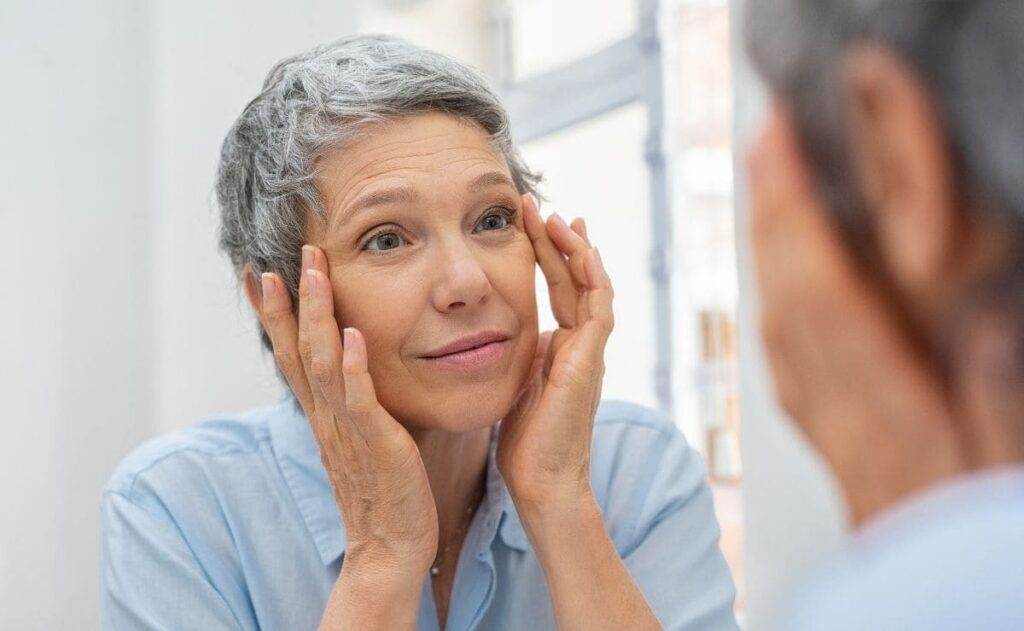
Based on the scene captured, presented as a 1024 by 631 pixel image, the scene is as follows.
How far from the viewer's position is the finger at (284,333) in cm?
113

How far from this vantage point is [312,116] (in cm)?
114

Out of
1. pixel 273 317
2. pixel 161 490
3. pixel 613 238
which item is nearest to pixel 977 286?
pixel 273 317

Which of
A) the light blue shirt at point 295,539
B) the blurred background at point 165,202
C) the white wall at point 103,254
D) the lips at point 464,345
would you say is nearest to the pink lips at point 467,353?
the lips at point 464,345

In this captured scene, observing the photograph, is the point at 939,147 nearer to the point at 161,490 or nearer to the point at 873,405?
the point at 873,405

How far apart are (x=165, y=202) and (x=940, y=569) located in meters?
2.14

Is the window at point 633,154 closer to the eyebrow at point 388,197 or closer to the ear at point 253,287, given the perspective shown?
the eyebrow at point 388,197

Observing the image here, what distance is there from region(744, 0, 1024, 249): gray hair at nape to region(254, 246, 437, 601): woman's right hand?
2.39 feet

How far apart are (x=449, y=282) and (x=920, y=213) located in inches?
29.5

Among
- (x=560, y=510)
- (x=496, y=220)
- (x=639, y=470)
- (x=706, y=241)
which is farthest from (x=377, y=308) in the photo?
(x=706, y=241)

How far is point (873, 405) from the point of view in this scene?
389mm

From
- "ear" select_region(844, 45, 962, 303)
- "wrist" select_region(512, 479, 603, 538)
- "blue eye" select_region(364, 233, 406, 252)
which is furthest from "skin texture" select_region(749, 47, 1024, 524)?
"blue eye" select_region(364, 233, 406, 252)

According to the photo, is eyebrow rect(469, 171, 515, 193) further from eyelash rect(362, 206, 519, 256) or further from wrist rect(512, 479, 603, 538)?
wrist rect(512, 479, 603, 538)

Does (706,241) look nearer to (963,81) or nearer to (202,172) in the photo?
(963,81)

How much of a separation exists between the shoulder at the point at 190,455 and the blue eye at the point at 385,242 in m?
0.31
